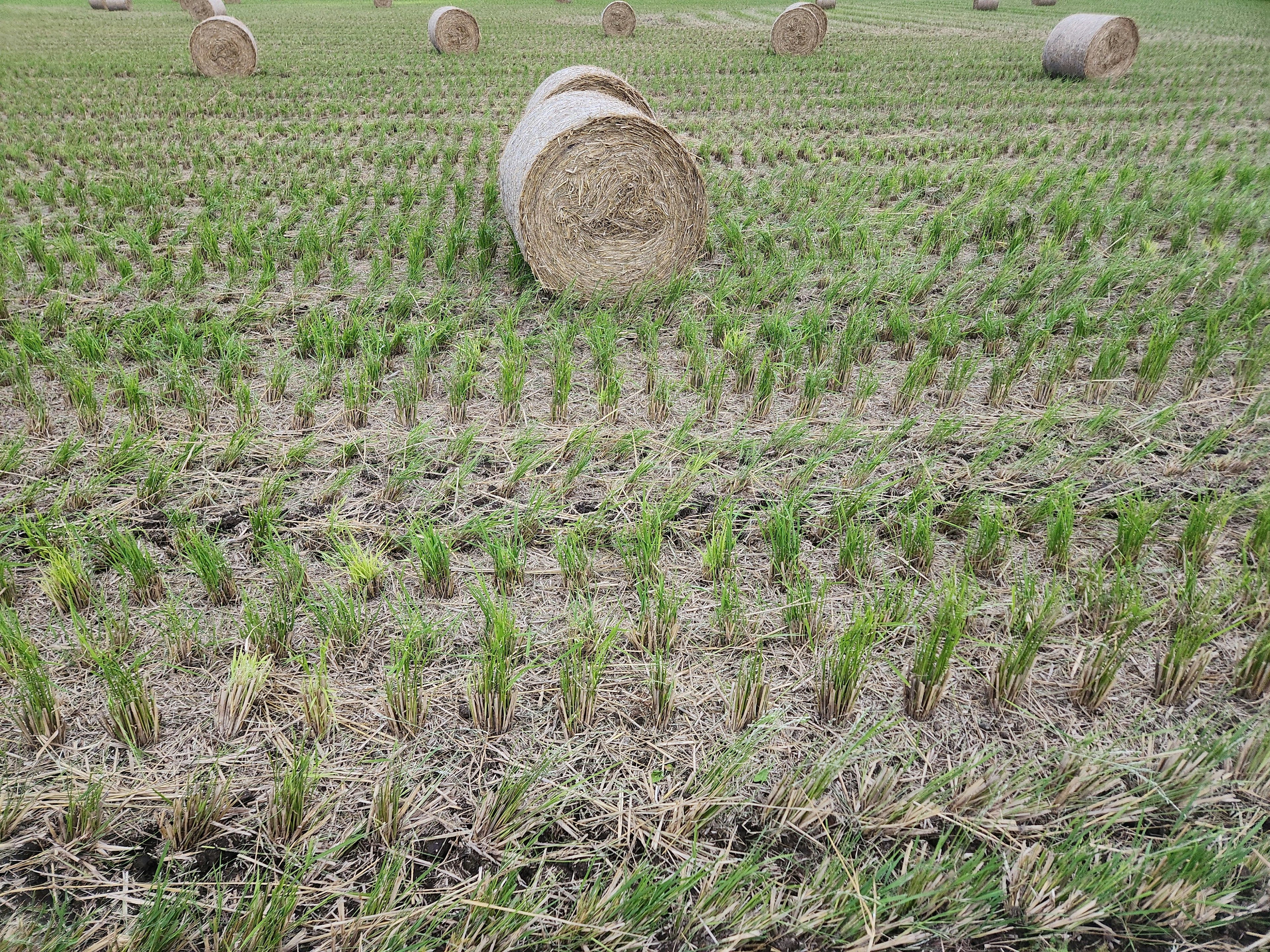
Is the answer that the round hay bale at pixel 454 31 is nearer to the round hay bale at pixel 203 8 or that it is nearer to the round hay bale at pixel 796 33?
the round hay bale at pixel 796 33

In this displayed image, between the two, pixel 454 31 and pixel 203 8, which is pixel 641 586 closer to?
pixel 454 31

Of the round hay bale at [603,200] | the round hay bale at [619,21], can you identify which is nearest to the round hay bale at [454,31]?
the round hay bale at [619,21]

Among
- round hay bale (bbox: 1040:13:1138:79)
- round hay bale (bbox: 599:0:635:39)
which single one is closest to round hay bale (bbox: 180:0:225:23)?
round hay bale (bbox: 599:0:635:39)

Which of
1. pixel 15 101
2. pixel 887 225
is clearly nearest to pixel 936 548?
pixel 887 225

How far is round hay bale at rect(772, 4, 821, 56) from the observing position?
1611 centimetres

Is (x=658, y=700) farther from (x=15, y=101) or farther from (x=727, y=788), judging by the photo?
(x=15, y=101)

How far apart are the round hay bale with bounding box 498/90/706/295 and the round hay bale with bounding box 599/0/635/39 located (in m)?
16.9

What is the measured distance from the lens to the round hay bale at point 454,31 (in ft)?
54.7

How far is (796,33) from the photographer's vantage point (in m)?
16.2

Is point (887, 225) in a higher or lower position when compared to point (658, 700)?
higher

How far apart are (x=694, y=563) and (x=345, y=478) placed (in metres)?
1.43

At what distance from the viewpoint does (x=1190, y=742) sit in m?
1.91

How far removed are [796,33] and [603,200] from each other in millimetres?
14276

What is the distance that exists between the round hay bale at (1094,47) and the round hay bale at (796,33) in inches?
190
